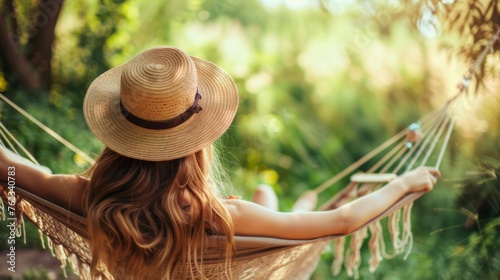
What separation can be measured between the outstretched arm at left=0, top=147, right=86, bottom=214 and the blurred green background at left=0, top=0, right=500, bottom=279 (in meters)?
1.10

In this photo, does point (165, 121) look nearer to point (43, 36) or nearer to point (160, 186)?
point (160, 186)

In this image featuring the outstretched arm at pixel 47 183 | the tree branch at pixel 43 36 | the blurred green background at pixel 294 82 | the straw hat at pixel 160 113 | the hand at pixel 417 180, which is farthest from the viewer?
the tree branch at pixel 43 36

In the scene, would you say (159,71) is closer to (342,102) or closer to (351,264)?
(351,264)

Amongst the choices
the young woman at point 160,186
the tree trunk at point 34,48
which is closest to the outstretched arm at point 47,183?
the young woman at point 160,186

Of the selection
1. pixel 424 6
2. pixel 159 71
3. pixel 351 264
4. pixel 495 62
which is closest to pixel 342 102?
pixel 424 6

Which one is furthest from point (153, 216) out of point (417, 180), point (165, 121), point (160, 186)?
point (417, 180)

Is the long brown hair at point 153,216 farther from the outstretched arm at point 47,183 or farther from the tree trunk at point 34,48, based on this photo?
the tree trunk at point 34,48

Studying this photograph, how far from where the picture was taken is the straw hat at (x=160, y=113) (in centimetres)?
140

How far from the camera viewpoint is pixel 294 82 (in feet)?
13.1

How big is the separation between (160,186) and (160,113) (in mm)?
159

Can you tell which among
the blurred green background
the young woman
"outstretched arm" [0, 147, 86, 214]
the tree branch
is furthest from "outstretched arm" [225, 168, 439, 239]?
the tree branch

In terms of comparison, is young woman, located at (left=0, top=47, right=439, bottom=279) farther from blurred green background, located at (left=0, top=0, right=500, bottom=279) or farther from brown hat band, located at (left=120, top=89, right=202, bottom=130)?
blurred green background, located at (left=0, top=0, right=500, bottom=279)

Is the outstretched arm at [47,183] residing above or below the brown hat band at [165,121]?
below

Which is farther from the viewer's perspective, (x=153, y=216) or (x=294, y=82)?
(x=294, y=82)
